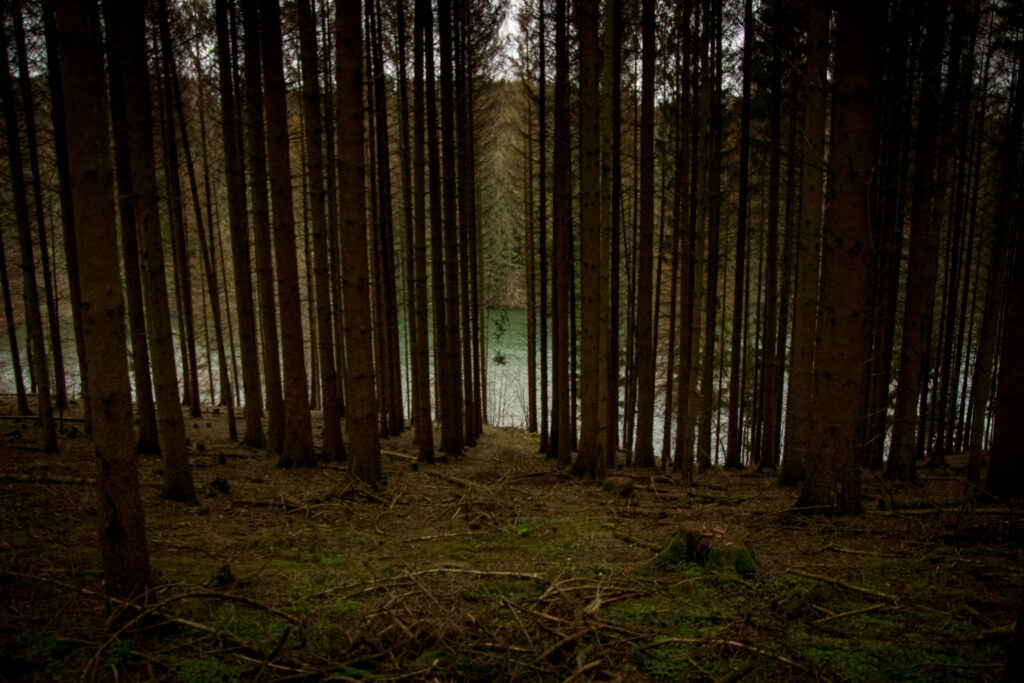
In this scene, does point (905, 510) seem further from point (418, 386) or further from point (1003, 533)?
point (418, 386)

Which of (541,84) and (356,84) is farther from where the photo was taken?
(541,84)

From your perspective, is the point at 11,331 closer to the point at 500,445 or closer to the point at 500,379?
the point at 500,445

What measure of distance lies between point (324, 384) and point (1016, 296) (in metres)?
9.56

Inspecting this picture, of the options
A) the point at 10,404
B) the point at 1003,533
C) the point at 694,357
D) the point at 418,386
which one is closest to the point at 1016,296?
the point at 1003,533

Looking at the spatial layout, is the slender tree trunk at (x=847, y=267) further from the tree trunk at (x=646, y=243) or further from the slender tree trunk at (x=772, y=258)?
the tree trunk at (x=646, y=243)

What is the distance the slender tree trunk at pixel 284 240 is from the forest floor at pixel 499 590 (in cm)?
152

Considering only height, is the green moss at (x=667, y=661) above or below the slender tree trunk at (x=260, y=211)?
below

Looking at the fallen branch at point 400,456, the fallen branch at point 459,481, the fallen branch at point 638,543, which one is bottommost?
the fallen branch at point 400,456

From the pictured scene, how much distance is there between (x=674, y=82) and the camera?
12195 mm

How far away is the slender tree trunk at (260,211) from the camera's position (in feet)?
27.7

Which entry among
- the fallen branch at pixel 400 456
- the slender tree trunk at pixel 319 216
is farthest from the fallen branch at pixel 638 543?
the fallen branch at pixel 400 456

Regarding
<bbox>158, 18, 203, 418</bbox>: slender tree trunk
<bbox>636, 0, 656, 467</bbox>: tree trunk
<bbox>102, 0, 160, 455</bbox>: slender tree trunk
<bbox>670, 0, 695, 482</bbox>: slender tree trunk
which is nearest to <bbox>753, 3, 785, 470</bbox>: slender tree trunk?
<bbox>670, 0, 695, 482</bbox>: slender tree trunk

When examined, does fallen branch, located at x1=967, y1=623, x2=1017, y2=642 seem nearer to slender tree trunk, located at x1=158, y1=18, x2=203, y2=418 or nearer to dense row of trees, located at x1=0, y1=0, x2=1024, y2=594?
dense row of trees, located at x1=0, y1=0, x2=1024, y2=594

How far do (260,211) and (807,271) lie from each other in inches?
348
